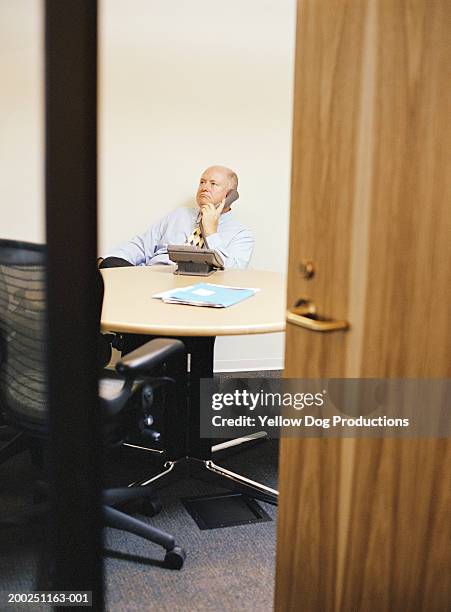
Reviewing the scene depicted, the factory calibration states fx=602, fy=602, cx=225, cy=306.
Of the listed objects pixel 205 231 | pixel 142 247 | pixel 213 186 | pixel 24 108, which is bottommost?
pixel 142 247

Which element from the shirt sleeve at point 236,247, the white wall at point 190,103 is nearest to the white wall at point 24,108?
the shirt sleeve at point 236,247

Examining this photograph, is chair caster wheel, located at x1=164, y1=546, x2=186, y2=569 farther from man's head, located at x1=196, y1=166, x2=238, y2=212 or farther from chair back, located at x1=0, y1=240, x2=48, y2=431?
man's head, located at x1=196, y1=166, x2=238, y2=212

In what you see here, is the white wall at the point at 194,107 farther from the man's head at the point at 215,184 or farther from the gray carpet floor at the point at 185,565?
the gray carpet floor at the point at 185,565

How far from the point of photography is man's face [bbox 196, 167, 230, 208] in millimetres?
3164

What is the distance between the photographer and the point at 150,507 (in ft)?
6.30

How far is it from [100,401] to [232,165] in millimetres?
3193

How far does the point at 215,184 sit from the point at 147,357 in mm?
1904

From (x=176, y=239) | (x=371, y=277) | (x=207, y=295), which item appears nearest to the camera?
(x=371, y=277)

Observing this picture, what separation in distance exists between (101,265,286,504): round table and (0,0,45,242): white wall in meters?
1.16

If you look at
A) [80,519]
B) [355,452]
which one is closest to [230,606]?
[355,452]

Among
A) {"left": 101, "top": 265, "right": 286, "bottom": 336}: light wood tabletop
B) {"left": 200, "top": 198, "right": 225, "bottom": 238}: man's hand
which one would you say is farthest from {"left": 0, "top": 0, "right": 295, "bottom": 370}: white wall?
{"left": 101, "top": 265, "right": 286, "bottom": 336}: light wood tabletop

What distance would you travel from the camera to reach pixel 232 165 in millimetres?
3514

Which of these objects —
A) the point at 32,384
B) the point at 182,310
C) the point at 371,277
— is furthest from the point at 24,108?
the point at 182,310

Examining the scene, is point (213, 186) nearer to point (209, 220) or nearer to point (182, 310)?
point (209, 220)
